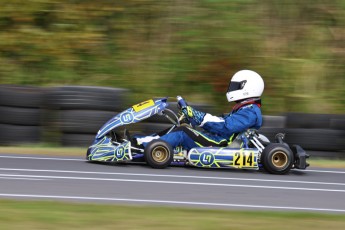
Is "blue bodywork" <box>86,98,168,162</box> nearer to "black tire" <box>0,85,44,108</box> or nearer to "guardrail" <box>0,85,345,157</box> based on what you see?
"guardrail" <box>0,85,345,157</box>

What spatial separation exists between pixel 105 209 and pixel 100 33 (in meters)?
9.15

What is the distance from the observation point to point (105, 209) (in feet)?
20.5

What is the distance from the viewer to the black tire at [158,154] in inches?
356

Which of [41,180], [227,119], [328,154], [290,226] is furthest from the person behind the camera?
[328,154]

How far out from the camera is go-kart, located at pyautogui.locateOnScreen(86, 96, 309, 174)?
9086 millimetres

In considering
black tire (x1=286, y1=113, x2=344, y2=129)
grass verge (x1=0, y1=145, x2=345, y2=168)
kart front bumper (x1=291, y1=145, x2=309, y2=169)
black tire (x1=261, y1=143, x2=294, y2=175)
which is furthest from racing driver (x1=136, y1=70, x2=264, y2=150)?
black tire (x1=286, y1=113, x2=344, y2=129)

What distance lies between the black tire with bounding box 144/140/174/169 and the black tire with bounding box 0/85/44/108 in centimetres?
304

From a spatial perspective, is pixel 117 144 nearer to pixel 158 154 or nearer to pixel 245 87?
pixel 158 154

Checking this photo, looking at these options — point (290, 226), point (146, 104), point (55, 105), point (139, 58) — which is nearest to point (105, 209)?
point (290, 226)

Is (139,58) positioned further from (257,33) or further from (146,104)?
(146,104)

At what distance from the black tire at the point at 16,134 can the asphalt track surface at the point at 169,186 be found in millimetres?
1525

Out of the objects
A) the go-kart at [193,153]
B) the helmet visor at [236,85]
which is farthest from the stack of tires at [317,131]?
the helmet visor at [236,85]

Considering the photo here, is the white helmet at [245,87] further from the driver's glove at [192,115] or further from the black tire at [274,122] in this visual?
the black tire at [274,122]

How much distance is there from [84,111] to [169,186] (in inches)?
147
